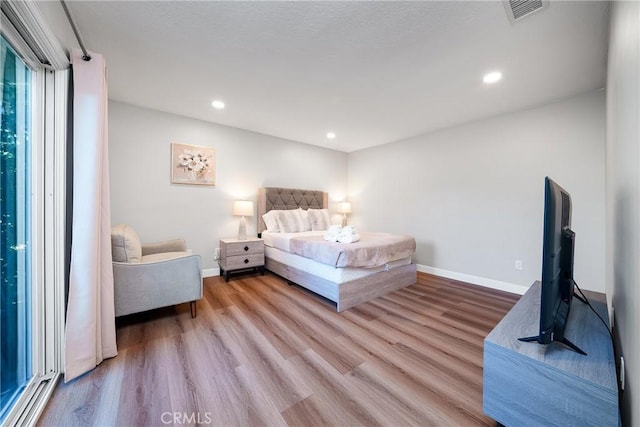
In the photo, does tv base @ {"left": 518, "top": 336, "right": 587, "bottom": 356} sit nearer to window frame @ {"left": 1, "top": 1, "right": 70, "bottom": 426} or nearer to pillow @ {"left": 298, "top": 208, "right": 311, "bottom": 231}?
window frame @ {"left": 1, "top": 1, "right": 70, "bottom": 426}

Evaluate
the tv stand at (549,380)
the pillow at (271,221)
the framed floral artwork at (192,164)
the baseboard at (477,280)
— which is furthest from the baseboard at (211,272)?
the tv stand at (549,380)

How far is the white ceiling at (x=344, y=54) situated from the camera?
1546mm

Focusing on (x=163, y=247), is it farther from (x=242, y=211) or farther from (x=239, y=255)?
(x=242, y=211)

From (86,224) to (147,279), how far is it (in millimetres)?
714

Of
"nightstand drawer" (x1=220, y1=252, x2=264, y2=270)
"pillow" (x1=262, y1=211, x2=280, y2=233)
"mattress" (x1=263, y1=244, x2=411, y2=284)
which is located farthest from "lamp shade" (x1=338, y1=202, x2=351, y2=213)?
"nightstand drawer" (x1=220, y1=252, x2=264, y2=270)

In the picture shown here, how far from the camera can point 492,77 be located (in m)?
2.26

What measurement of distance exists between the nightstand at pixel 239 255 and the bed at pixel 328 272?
7.4 inches

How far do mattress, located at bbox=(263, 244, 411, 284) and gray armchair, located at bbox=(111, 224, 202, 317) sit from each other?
3.89 ft

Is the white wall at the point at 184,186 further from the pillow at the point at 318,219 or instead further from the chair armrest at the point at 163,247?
the pillow at the point at 318,219

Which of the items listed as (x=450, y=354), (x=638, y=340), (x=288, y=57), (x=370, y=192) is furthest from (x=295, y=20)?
(x=370, y=192)

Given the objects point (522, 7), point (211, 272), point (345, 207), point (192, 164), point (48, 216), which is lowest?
point (211, 272)

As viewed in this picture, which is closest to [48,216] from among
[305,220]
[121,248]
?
[121,248]

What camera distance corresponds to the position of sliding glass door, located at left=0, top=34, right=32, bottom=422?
117 centimetres

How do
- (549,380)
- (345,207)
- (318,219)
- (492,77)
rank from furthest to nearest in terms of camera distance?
(345,207)
(318,219)
(492,77)
(549,380)
